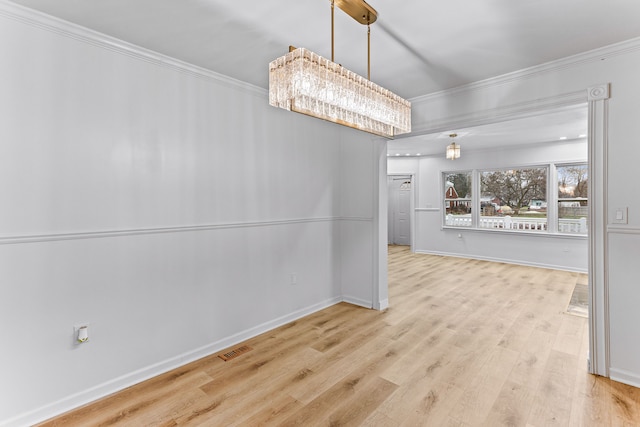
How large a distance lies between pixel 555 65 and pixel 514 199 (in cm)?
Answer: 479

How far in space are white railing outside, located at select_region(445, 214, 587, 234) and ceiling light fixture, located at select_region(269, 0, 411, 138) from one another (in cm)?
608

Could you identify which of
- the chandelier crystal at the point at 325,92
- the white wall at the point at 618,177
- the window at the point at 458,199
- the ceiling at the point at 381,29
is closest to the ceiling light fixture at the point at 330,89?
the chandelier crystal at the point at 325,92

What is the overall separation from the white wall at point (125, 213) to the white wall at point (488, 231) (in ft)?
17.1

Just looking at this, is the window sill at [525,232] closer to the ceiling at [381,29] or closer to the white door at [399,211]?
the white door at [399,211]

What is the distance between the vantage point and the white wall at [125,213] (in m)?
1.91

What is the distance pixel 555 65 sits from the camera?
2.64 m

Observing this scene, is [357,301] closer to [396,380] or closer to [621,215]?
[396,380]

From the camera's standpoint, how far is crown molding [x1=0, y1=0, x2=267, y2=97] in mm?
1868

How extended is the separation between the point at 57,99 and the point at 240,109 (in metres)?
1.40

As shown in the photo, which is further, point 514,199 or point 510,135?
point 514,199

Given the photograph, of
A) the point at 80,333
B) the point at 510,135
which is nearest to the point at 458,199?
the point at 510,135

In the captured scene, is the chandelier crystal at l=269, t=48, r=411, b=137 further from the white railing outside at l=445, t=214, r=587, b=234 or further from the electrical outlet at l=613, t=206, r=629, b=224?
the white railing outside at l=445, t=214, r=587, b=234

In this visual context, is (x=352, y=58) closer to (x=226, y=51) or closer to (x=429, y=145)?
(x=226, y=51)

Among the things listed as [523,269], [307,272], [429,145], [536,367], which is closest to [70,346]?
[307,272]
